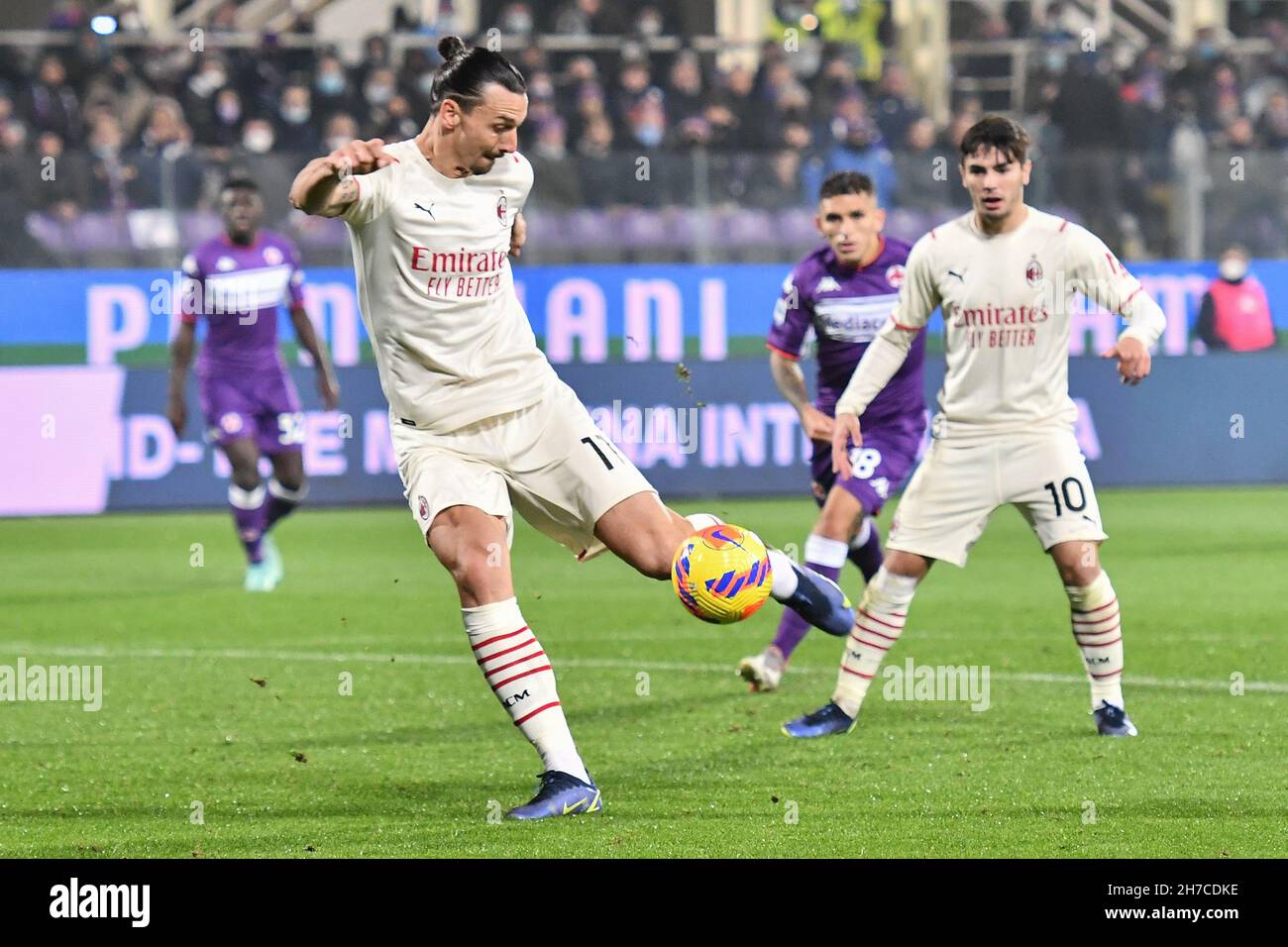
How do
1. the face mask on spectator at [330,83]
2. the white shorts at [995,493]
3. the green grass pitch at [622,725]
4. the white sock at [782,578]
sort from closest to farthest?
1. the green grass pitch at [622,725]
2. the white sock at [782,578]
3. the white shorts at [995,493]
4. the face mask on spectator at [330,83]

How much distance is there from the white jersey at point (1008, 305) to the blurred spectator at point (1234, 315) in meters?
10.2

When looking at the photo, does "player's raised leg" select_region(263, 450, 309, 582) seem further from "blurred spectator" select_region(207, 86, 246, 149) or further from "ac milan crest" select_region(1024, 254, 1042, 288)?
"blurred spectator" select_region(207, 86, 246, 149)

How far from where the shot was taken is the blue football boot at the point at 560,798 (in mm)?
5917

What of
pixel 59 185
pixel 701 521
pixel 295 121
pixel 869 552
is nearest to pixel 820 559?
pixel 869 552

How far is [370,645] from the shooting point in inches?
401

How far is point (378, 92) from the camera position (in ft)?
63.9

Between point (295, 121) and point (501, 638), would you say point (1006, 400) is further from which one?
point (295, 121)

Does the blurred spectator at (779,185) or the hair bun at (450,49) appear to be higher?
the blurred spectator at (779,185)

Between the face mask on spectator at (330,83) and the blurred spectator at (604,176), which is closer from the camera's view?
the blurred spectator at (604,176)

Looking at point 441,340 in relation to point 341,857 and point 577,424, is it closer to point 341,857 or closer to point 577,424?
point 577,424

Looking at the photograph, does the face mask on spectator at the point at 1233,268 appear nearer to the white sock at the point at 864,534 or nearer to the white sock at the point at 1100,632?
the white sock at the point at 864,534

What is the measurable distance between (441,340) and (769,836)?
5.63ft

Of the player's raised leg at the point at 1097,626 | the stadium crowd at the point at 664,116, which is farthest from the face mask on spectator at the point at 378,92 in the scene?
the player's raised leg at the point at 1097,626

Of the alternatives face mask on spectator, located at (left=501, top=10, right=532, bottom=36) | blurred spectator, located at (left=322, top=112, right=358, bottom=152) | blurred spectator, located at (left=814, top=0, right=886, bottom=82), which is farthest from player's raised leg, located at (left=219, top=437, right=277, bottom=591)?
blurred spectator, located at (left=814, top=0, right=886, bottom=82)
